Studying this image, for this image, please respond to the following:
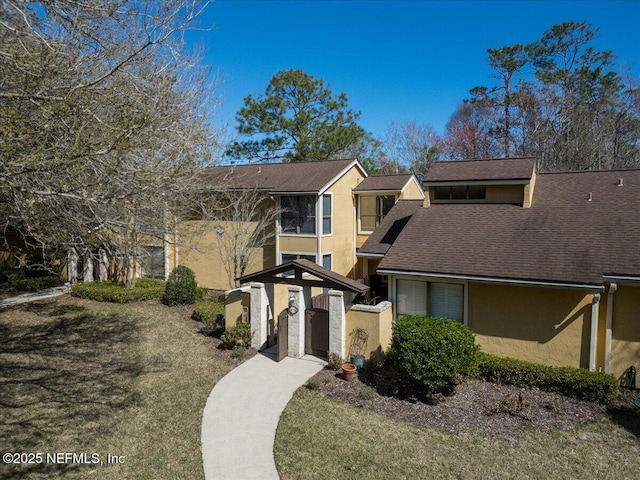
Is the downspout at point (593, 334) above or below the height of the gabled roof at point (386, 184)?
below

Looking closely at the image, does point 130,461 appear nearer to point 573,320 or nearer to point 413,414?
point 413,414

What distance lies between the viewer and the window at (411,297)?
1288cm

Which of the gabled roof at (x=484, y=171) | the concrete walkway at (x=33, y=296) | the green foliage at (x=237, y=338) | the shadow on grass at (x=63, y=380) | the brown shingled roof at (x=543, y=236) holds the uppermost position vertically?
the gabled roof at (x=484, y=171)

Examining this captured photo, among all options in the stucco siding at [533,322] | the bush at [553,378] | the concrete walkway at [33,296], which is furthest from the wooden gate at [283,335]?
the concrete walkway at [33,296]

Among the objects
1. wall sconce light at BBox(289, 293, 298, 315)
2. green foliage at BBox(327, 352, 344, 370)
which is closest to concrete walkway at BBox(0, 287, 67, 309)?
wall sconce light at BBox(289, 293, 298, 315)

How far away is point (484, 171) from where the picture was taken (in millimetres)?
15445

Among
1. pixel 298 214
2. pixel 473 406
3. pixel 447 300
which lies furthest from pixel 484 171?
pixel 473 406

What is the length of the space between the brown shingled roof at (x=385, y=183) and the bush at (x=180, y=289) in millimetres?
9460

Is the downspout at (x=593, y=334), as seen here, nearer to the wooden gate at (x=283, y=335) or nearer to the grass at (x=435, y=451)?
the grass at (x=435, y=451)

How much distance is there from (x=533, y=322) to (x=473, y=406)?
318 centimetres

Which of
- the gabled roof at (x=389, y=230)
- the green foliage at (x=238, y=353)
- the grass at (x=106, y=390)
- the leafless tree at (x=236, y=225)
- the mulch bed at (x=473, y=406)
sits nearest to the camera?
the grass at (x=106, y=390)

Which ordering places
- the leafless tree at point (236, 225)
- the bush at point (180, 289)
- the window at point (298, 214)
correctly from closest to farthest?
the bush at point (180, 289) → the window at point (298, 214) → the leafless tree at point (236, 225)

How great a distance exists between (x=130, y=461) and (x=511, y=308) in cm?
997

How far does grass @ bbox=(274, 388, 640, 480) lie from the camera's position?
7219 mm
